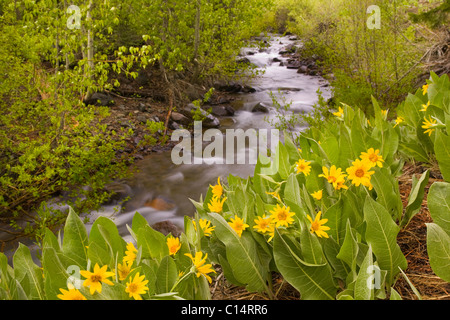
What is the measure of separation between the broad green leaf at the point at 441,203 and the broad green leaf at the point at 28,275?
61.1 inches

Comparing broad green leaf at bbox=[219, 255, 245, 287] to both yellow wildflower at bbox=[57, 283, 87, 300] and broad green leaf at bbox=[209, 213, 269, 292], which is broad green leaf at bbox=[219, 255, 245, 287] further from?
yellow wildflower at bbox=[57, 283, 87, 300]

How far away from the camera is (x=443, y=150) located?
1.84m

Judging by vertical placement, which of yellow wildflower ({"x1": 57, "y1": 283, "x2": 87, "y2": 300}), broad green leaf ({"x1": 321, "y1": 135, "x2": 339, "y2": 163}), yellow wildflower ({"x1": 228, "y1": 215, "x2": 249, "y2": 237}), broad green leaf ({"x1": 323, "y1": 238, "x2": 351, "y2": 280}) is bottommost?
broad green leaf ({"x1": 323, "y1": 238, "x2": 351, "y2": 280})

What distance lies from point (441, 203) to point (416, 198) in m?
0.26

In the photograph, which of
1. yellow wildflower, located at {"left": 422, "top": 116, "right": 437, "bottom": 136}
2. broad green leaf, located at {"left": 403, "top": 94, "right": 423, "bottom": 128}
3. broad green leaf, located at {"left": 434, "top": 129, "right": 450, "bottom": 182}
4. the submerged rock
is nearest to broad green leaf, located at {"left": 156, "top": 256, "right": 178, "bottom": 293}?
broad green leaf, located at {"left": 434, "top": 129, "right": 450, "bottom": 182}

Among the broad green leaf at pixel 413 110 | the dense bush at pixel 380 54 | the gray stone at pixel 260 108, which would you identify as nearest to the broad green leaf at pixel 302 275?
the broad green leaf at pixel 413 110

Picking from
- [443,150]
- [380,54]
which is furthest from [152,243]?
[380,54]

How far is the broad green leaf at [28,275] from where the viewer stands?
130 cm

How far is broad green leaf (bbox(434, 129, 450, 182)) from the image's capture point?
182cm

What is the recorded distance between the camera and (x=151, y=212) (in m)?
5.55

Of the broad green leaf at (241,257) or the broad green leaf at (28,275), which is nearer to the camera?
the broad green leaf at (28,275)

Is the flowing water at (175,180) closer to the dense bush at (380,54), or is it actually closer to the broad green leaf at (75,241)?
the dense bush at (380,54)

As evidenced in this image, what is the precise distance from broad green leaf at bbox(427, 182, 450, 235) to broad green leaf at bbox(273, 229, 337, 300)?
516 mm
